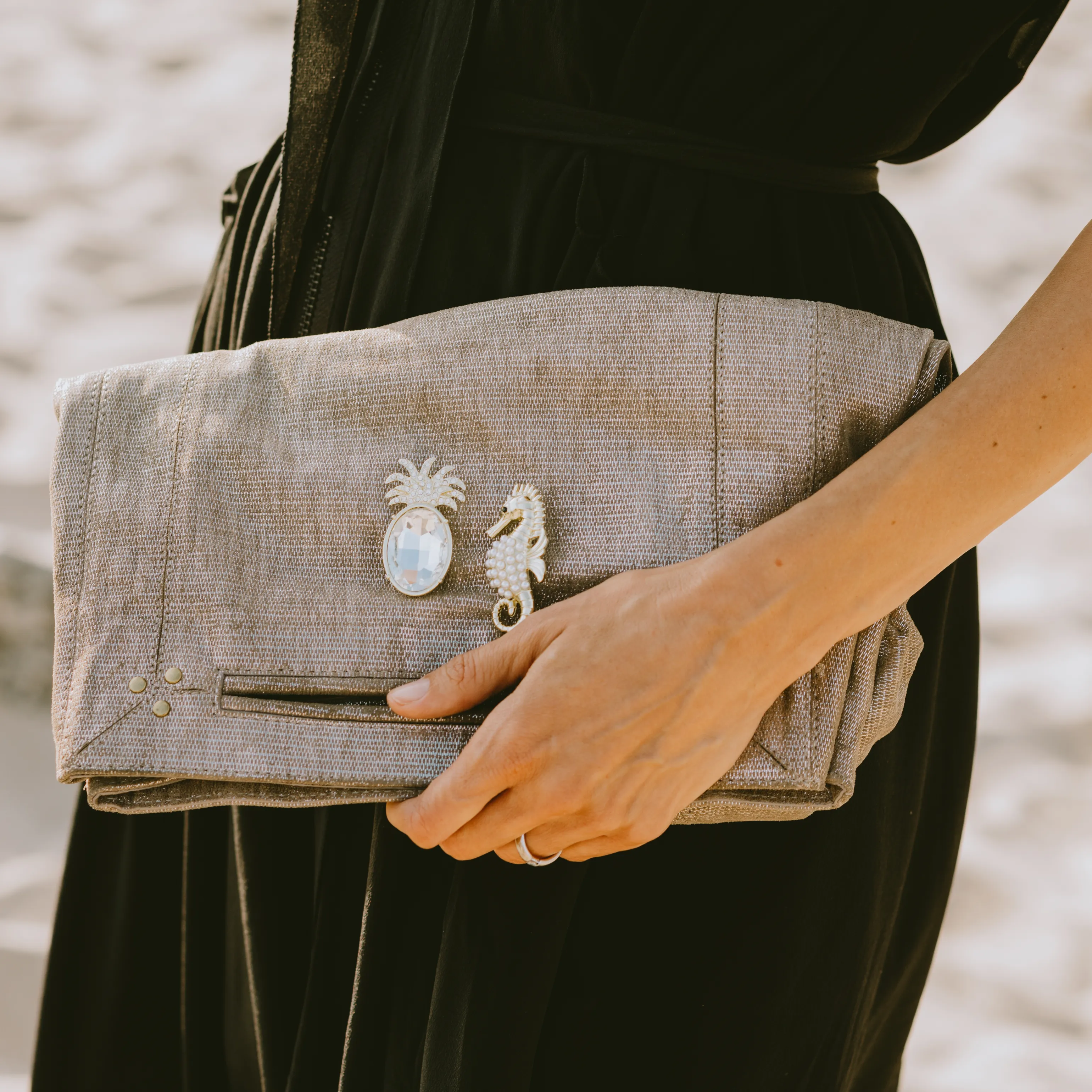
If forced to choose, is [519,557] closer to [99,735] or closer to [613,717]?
[613,717]

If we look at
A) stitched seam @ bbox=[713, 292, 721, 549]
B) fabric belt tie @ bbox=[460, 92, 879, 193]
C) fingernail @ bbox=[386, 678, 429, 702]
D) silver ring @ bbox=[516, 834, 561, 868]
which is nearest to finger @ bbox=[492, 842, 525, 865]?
silver ring @ bbox=[516, 834, 561, 868]

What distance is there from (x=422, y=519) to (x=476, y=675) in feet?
0.37

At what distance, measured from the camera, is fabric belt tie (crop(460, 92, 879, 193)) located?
2.36ft

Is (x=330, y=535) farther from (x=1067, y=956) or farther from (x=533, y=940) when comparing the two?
(x=1067, y=956)

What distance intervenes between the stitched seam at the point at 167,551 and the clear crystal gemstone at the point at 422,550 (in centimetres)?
15

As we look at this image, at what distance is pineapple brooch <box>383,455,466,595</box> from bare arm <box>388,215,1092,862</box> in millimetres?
79

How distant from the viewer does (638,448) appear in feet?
2.14

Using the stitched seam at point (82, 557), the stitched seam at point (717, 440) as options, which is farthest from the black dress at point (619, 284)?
the stitched seam at point (82, 557)

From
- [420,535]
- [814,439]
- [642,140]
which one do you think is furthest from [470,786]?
[642,140]

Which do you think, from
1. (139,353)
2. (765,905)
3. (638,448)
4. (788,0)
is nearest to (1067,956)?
(765,905)

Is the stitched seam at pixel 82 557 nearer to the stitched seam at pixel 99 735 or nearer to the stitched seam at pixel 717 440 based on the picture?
the stitched seam at pixel 99 735

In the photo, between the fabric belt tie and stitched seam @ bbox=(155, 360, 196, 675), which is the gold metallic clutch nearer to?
stitched seam @ bbox=(155, 360, 196, 675)

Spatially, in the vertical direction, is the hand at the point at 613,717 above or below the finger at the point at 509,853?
above

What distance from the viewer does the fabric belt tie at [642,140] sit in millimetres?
720
